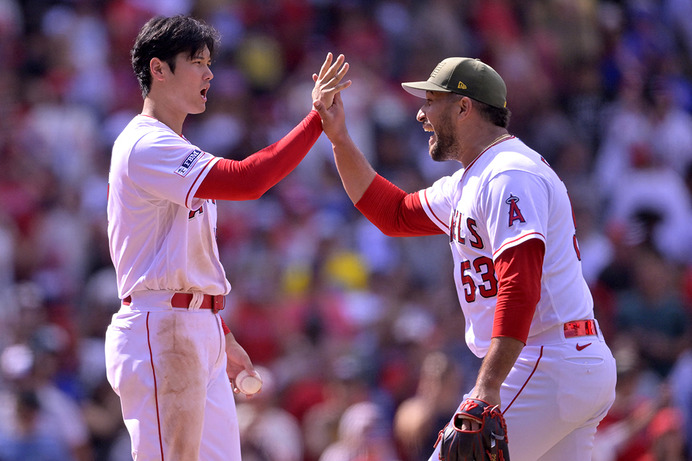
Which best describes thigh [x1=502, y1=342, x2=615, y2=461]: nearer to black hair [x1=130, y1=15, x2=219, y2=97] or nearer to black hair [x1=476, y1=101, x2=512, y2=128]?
black hair [x1=476, y1=101, x2=512, y2=128]

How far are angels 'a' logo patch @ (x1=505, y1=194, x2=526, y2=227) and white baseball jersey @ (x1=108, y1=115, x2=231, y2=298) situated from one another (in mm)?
1279

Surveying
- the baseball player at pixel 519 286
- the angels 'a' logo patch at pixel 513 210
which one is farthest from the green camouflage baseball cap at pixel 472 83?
the angels 'a' logo patch at pixel 513 210

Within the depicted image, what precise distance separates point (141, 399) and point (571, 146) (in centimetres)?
702

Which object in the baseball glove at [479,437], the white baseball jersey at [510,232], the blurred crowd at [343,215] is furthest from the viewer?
the blurred crowd at [343,215]

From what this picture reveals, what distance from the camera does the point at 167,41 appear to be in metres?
4.50

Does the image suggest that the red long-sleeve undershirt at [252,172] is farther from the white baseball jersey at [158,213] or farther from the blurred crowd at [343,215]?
the blurred crowd at [343,215]

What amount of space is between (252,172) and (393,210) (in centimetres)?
123

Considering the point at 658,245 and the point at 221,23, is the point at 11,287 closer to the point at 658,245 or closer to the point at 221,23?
the point at 221,23

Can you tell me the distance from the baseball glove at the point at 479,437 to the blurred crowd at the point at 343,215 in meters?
3.22

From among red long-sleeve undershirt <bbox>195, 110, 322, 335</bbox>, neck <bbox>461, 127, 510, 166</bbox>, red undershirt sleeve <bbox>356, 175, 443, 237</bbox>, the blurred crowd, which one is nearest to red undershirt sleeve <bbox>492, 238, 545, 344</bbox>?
neck <bbox>461, 127, 510, 166</bbox>

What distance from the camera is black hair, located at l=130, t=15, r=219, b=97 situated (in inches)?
177

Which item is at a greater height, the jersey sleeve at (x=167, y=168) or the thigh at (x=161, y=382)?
the jersey sleeve at (x=167, y=168)

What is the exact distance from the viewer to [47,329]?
838cm

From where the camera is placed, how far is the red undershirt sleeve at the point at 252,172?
430cm
